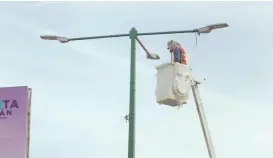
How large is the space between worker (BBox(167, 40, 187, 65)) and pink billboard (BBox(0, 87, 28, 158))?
6044mm

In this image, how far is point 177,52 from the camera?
1565 cm

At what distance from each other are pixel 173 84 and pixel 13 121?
6.69 metres

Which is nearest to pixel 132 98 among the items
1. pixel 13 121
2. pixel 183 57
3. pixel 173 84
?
pixel 173 84

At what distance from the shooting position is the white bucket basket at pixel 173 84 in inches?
580

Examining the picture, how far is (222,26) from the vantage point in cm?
1356

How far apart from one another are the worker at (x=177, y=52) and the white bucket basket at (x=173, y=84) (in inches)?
14.7

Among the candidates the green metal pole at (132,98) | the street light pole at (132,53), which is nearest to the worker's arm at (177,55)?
the street light pole at (132,53)

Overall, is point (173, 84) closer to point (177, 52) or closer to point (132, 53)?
point (177, 52)

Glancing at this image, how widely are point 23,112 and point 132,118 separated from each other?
6323mm

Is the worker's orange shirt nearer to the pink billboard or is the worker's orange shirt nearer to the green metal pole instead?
the green metal pole

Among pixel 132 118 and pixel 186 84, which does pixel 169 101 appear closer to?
pixel 186 84

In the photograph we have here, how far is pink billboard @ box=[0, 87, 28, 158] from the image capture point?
59.0 feet

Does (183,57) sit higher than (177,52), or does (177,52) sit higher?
(177,52)

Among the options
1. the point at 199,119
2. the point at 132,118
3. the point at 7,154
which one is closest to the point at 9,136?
the point at 7,154
